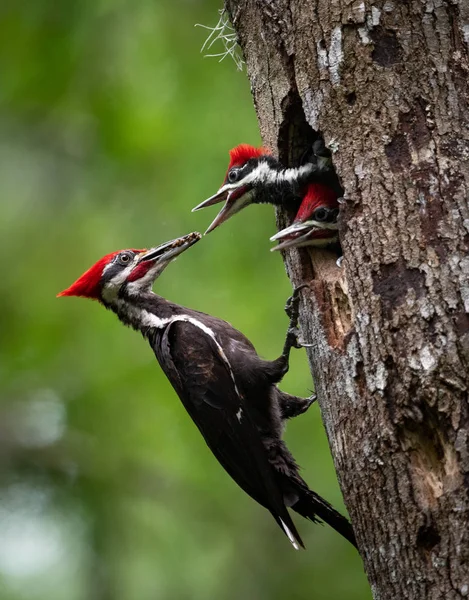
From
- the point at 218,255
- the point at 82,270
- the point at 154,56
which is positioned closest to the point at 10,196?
the point at 82,270

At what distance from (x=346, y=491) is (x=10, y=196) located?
560cm

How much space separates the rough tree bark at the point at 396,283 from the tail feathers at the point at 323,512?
64cm

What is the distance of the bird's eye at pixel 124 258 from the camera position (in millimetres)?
4922

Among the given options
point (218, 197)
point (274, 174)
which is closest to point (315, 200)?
point (274, 174)

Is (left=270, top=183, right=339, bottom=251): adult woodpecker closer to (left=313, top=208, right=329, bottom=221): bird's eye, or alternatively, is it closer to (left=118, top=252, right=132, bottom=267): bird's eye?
(left=313, top=208, right=329, bottom=221): bird's eye

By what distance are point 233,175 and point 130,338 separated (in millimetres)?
2875

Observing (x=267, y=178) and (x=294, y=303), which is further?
(x=267, y=178)

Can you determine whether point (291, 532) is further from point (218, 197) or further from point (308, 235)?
point (218, 197)

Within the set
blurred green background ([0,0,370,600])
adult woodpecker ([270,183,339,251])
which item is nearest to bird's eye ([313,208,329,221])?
adult woodpecker ([270,183,339,251])

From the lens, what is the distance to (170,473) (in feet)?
22.4

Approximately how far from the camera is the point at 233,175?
437cm

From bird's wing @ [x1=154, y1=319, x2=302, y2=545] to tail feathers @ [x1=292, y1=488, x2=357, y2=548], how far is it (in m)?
0.11

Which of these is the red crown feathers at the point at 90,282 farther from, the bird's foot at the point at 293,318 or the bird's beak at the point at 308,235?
the bird's beak at the point at 308,235

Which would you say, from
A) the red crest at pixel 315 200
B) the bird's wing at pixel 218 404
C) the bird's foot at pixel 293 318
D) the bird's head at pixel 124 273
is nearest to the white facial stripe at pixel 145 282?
the bird's head at pixel 124 273
